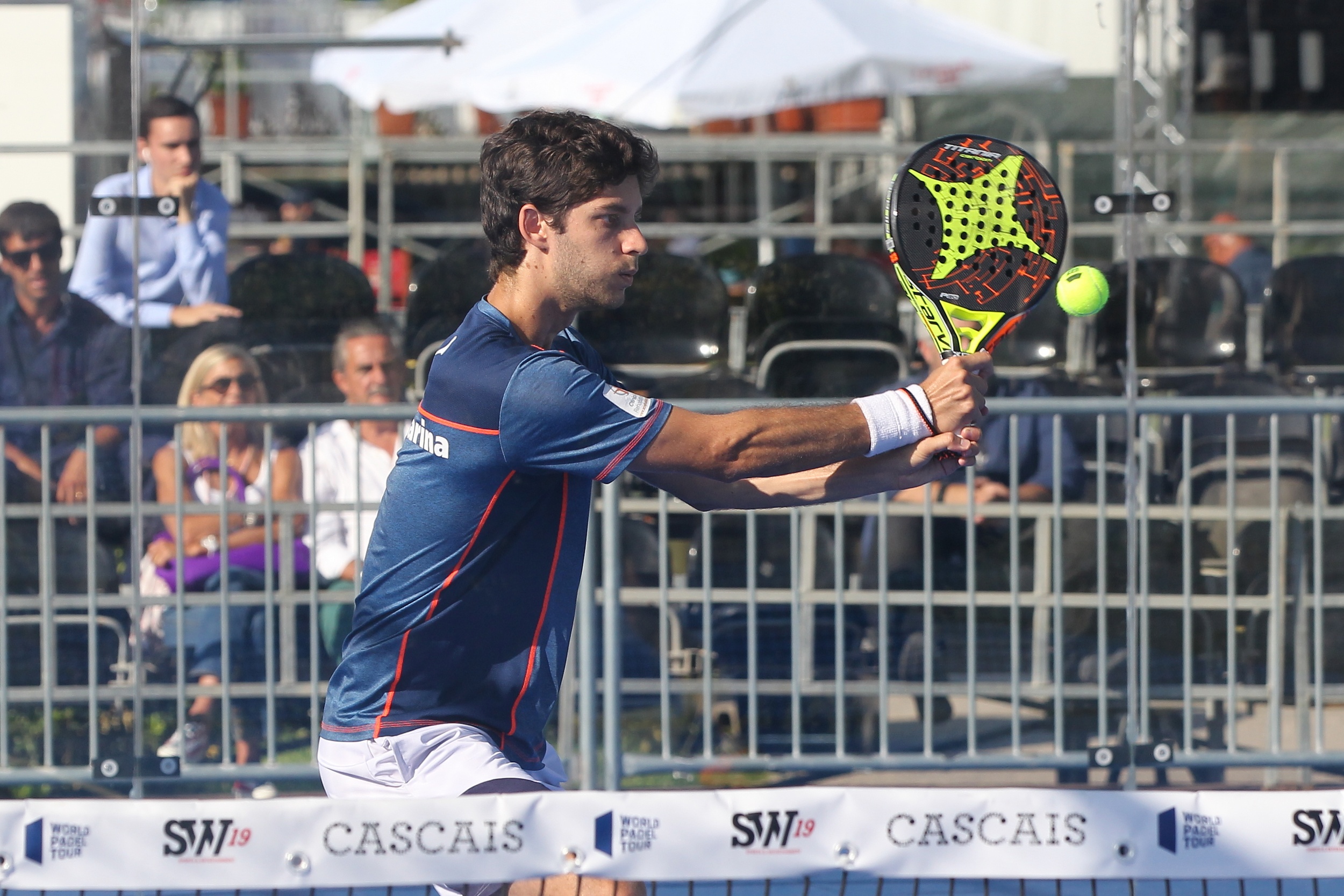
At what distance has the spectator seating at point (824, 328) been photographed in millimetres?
6383

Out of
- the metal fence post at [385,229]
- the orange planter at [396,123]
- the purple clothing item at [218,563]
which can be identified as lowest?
the purple clothing item at [218,563]

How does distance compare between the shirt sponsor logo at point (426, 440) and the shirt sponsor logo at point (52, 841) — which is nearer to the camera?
the shirt sponsor logo at point (426, 440)

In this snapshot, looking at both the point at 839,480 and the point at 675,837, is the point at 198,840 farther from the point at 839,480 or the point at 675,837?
the point at 839,480

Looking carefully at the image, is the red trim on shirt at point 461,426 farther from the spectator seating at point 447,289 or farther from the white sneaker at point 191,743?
the spectator seating at point 447,289

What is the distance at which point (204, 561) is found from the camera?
210 inches

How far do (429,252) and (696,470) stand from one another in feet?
26.2

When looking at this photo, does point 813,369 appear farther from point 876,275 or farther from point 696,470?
point 696,470

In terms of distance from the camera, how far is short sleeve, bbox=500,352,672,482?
2939 mm

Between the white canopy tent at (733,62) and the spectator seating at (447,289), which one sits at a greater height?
the white canopy tent at (733,62)

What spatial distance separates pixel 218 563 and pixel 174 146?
1823mm

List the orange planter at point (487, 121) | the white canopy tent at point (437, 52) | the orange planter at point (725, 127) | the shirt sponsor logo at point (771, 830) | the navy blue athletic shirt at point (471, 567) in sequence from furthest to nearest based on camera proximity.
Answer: the orange planter at point (487, 121)
the orange planter at point (725, 127)
the white canopy tent at point (437, 52)
the shirt sponsor logo at point (771, 830)
the navy blue athletic shirt at point (471, 567)

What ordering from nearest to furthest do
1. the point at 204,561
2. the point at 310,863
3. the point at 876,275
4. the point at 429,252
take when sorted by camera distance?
the point at 310,863, the point at 204,561, the point at 876,275, the point at 429,252

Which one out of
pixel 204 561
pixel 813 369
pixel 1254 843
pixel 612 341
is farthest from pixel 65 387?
pixel 1254 843

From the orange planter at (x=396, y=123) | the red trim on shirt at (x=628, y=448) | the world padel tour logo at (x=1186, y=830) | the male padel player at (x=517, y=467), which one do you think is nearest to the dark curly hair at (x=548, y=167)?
the male padel player at (x=517, y=467)
